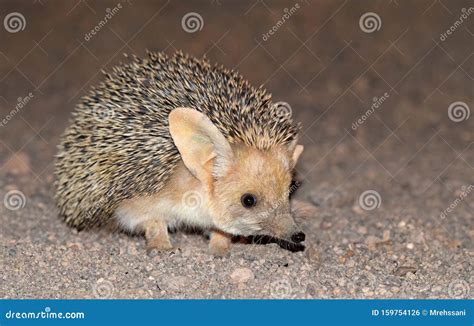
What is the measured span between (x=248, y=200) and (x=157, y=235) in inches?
49.5

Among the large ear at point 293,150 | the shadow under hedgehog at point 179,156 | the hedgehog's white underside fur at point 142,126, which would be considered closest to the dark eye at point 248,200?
the shadow under hedgehog at point 179,156

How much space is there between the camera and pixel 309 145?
11367mm

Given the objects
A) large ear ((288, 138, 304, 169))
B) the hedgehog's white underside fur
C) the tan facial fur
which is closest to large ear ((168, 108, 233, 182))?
the tan facial fur

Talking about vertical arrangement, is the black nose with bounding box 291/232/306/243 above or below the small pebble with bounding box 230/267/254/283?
above

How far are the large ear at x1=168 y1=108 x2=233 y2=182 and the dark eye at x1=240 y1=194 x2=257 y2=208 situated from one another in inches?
12.8

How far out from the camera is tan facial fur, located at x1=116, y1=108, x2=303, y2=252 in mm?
6941

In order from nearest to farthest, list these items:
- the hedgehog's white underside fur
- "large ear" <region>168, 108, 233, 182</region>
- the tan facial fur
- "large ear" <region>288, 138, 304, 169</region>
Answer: "large ear" <region>168, 108, 233, 182</region> < the tan facial fur < the hedgehog's white underside fur < "large ear" <region>288, 138, 304, 169</region>

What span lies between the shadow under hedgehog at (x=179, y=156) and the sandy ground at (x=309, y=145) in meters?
0.42

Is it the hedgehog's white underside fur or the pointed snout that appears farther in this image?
the hedgehog's white underside fur

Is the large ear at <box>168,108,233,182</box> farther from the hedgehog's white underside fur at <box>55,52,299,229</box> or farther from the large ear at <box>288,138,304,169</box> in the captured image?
the large ear at <box>288,138,304,169</box>

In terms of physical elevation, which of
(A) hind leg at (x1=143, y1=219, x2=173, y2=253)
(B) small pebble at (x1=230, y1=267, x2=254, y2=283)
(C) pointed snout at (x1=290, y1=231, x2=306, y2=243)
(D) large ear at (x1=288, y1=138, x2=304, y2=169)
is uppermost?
(D) large ear at (x1=288, y1=138, x2=304, y2=169)

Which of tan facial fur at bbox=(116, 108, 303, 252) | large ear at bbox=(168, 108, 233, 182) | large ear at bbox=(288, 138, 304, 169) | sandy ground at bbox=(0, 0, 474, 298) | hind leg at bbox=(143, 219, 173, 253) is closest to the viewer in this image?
large ear at bbox=(168, 108, 233, 182)

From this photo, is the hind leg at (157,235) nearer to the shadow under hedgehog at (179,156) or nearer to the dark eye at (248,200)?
the shadow under hedgehog at (179,156)

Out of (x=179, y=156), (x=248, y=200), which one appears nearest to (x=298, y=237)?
(x=248, y=200)
